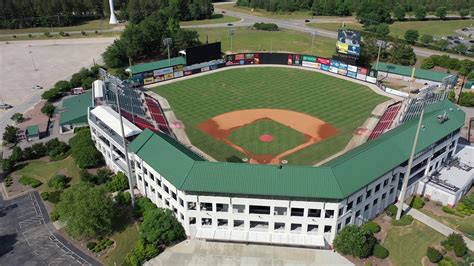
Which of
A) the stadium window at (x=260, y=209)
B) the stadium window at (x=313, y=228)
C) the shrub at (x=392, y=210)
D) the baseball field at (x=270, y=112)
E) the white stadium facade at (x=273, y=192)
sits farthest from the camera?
the baseball field at (x=270, y=112)

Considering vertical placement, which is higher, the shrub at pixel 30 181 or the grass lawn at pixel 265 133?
the grass lawn at pixel 265 133

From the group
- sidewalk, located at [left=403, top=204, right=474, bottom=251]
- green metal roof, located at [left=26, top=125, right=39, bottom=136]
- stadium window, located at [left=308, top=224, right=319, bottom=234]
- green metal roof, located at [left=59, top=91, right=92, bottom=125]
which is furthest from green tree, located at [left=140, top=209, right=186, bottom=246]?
green metal roof, located at [left=26, top=125, right=39, bottom=136]

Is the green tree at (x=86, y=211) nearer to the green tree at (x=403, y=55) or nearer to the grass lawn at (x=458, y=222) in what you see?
the grass lawn at (x=458, y=222)

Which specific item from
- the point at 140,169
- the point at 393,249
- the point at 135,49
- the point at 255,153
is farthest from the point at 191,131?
the point at 135,49

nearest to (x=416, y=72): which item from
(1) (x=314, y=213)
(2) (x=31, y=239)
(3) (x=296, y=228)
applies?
(1) (x=314, y=213)

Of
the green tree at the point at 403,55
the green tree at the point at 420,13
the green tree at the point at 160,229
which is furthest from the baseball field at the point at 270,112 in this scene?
A: the green tree at the point at 420,13

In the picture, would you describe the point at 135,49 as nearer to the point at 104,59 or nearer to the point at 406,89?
the point at 104,59
